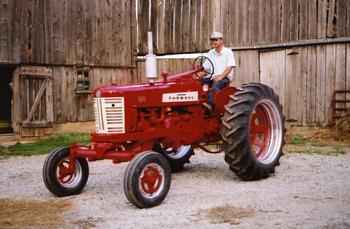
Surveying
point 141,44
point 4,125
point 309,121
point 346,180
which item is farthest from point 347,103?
point 4,125

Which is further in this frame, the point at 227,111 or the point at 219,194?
the point at 227,111

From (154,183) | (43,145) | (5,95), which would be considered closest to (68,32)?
(5,95)

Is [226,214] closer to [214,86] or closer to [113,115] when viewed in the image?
[113,115]

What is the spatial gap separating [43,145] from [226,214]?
8.51 metres

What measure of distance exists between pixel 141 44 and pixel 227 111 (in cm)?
1102

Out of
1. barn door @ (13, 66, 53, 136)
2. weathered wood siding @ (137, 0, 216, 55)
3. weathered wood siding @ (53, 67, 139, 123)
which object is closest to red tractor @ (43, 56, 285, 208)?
barn door @ (13, 66, 53, 136)

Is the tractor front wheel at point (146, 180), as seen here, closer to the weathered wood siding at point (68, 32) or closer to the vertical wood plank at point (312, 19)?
the vertical wood plank at point (312, 19)

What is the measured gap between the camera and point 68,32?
15.9 metres

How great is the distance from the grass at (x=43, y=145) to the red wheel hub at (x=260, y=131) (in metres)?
5.65

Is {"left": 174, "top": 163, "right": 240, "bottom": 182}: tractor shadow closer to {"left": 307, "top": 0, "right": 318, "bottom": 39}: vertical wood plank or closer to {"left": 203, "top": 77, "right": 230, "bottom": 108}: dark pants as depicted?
{"left": 203, "top": 77, "right": 230, "bottom": 108}: dark pants

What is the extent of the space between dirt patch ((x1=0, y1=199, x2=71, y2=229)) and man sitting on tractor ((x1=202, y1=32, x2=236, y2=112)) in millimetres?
2670

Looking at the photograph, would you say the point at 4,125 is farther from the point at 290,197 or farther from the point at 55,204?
the point at 290,197

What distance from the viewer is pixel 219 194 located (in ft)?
21.4

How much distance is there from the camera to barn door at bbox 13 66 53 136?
14908 millimetres
